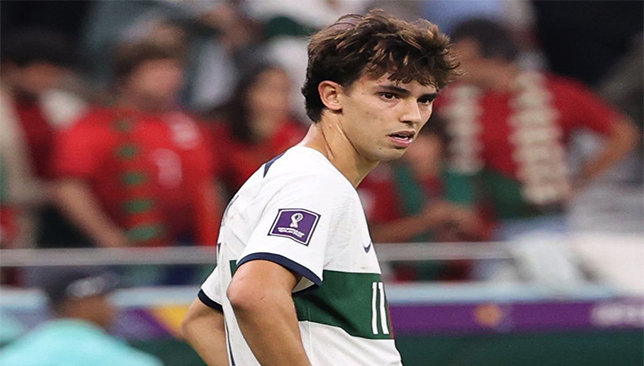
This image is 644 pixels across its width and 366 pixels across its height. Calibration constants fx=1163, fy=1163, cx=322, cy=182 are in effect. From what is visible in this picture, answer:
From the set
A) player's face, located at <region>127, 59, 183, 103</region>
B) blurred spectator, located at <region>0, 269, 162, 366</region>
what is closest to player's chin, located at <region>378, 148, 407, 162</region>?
blurred spectator, located at <region>0, 269, 162, 366</region>

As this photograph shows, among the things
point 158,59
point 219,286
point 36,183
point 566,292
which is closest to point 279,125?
point 158,59

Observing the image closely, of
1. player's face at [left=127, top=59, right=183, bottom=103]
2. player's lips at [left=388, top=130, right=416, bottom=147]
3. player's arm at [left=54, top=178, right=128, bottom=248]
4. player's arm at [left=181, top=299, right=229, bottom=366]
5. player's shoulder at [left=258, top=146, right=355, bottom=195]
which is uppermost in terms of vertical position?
player's lips at [left=388, top=130, right=416, bottom=147]

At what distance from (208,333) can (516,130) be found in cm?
429

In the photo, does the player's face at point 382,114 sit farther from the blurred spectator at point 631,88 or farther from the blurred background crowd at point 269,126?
the blurred spectator at point 631,88

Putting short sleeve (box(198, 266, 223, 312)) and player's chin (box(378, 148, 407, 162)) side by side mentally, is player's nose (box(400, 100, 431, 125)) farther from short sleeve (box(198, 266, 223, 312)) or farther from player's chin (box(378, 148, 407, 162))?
short sleeve (box(198, 266, 223, 312))

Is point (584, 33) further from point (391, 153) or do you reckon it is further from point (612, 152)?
point (391, 153)

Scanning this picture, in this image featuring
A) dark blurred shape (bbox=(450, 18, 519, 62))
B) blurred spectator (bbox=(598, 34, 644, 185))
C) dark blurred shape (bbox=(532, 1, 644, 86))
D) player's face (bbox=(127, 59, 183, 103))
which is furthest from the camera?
dark blurred shape (bbox=(532, 1, 644, 86))

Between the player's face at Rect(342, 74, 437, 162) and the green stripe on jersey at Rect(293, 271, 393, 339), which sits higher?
the player's face at Rect(342, 74, 437, 162)

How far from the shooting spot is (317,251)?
2.39 meters

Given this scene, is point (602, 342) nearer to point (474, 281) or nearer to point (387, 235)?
point (474, 281)

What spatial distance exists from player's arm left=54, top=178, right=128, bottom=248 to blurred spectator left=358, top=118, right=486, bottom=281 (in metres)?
1.42

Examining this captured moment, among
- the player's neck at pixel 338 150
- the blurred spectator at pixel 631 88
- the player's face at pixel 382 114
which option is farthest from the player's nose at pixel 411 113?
the blurred spectator at pixel 631 88

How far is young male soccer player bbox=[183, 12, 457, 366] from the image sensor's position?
2348mm

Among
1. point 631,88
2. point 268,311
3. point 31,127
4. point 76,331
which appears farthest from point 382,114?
point 631,88
